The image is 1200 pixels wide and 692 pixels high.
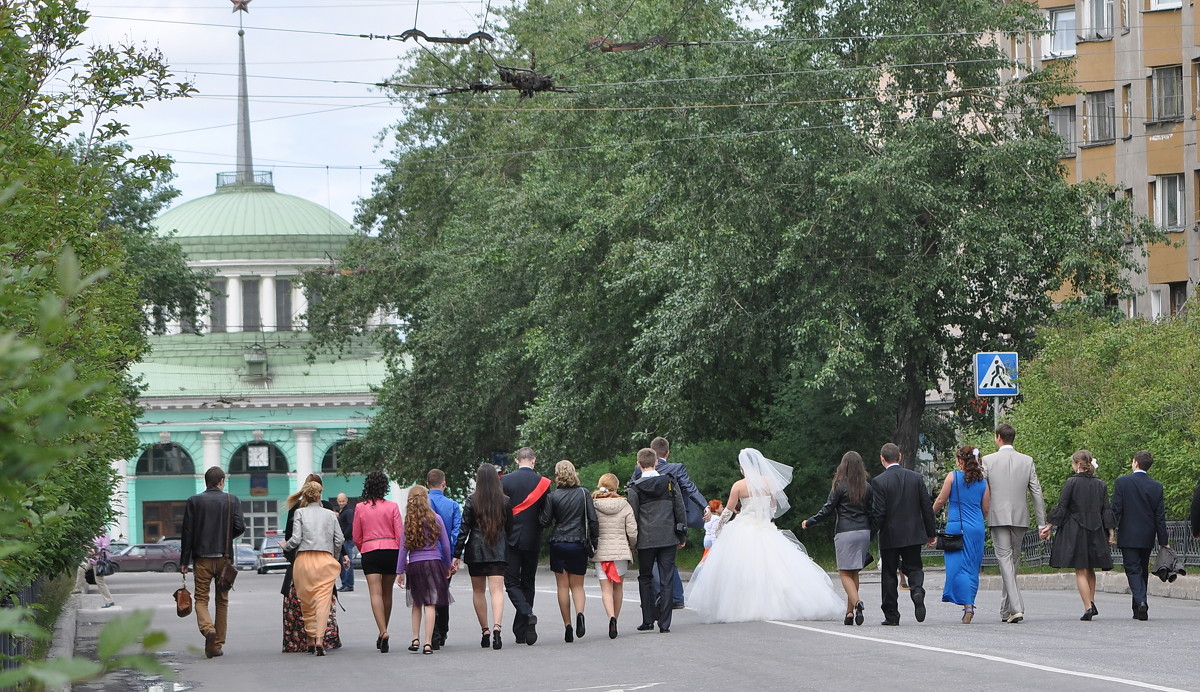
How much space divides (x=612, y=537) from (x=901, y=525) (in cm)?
272

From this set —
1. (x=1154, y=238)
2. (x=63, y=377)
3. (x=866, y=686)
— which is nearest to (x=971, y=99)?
(x=1154, y=238)

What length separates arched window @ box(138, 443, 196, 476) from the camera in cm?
9725

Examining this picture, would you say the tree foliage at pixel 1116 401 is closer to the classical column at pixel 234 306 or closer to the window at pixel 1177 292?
the window at pixel 1177 292

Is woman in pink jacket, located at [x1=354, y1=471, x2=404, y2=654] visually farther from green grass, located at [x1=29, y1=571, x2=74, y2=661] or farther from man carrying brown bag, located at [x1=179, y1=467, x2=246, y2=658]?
green grass, located at [x1=29, y1=571, x2=74, y2=661]

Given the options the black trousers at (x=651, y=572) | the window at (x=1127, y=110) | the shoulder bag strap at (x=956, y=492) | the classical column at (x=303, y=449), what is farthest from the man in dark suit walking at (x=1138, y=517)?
the classical column at (x=303, y=449)

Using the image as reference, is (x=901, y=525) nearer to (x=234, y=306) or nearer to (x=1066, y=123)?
(x=1066, y=123)

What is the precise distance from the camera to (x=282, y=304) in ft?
346

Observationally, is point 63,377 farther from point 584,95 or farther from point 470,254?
point 470,254

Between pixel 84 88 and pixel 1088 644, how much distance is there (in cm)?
908

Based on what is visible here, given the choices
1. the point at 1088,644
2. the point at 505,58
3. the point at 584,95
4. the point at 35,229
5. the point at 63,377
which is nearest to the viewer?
the point at 63,377

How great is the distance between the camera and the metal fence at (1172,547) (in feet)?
79.4

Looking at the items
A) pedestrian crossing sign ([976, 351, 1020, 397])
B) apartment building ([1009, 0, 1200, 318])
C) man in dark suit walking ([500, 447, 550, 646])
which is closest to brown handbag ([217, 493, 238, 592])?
man in dark suit walking ([500, 447, 550, 646])

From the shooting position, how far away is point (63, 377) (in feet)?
8.56

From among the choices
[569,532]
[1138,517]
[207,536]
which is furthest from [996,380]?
[207,536]
